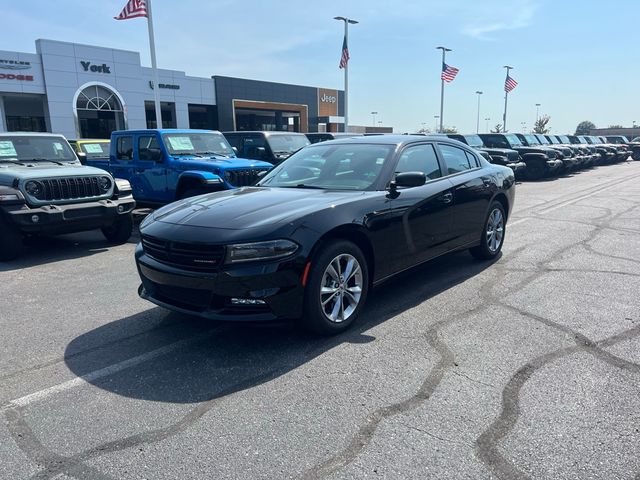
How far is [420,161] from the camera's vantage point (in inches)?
213

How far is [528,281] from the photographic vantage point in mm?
5730

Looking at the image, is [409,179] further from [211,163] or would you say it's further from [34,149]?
[34,149]

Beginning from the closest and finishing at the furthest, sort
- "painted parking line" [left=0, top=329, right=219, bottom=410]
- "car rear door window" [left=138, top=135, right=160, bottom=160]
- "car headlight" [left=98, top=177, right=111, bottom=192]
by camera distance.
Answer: "painted parking line" [left=0, top=329, right=219, bottom=410] → "car headlight" [left=98, top=177, right=111, bottom=192] → "car rear door window" [left=138, top=135, right=160, bottom=160]

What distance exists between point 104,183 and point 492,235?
5.98m

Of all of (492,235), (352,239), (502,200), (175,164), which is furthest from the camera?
(175,164)

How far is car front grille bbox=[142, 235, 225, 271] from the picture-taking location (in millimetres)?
3717

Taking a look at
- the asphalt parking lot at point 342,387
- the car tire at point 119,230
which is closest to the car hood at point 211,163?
the car tire at point 119,230

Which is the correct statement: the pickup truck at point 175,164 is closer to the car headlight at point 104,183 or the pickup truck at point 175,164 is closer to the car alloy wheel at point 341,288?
the car headlight at point 104,183

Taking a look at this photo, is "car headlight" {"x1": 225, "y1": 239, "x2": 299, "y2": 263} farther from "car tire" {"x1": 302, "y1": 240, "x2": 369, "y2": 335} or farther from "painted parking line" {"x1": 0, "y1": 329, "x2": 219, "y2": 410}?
"painted parking line" {"x1": 0, "y1": 329, "x2": 219, "y2": 410}

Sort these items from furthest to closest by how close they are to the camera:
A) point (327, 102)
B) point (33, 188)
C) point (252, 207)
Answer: point (327, 102) → point (33, 188) → point (252, 207)

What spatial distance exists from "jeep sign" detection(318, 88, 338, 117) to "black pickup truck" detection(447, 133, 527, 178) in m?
36.6

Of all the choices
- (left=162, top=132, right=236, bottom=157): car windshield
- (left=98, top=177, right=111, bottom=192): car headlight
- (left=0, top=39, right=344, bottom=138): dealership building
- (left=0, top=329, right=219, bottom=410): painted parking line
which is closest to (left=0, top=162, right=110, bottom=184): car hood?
(left=98, top=177, right=111, bottom=192): car headlight

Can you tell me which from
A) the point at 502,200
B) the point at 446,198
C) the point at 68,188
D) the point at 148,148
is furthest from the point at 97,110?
the point at 446,198

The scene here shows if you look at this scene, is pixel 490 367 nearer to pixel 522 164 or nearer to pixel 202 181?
pixel 202 181
